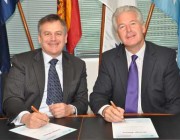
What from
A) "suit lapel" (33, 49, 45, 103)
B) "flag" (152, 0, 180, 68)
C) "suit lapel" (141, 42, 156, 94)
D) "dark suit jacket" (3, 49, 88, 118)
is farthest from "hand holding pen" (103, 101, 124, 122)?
"flag" (152, 0, 180, 68)

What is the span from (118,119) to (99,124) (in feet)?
0.37

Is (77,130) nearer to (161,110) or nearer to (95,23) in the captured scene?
(161,110)

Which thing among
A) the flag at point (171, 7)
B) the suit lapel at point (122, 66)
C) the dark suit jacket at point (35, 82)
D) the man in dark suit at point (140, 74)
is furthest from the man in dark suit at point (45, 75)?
the flag at point (171, 7)

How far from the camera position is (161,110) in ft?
6.97

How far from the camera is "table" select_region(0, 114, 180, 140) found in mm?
1373

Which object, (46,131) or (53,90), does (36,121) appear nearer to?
(46,131)

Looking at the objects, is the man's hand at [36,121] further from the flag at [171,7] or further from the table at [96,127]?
the flag at [171,7]

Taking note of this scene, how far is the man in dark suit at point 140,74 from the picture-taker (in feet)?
6.93

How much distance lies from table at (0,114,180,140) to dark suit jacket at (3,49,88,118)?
369 millimetres

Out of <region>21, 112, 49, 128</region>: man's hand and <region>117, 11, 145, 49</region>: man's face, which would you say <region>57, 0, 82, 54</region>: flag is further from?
<region>21, 112, 49, 128</region>: man's hand

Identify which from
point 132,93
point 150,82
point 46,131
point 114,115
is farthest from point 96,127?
point 150,82

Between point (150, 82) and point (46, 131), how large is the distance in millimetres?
962

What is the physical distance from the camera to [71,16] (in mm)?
3078

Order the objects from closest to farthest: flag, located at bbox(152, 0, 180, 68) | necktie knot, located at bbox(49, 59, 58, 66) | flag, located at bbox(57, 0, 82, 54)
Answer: necktie knot, located at bbox(49, 59, 58, 66) → flag, located at bbox(152, 0, 180, 68) → flag, located at bbox(57, 0, 82, 54)
